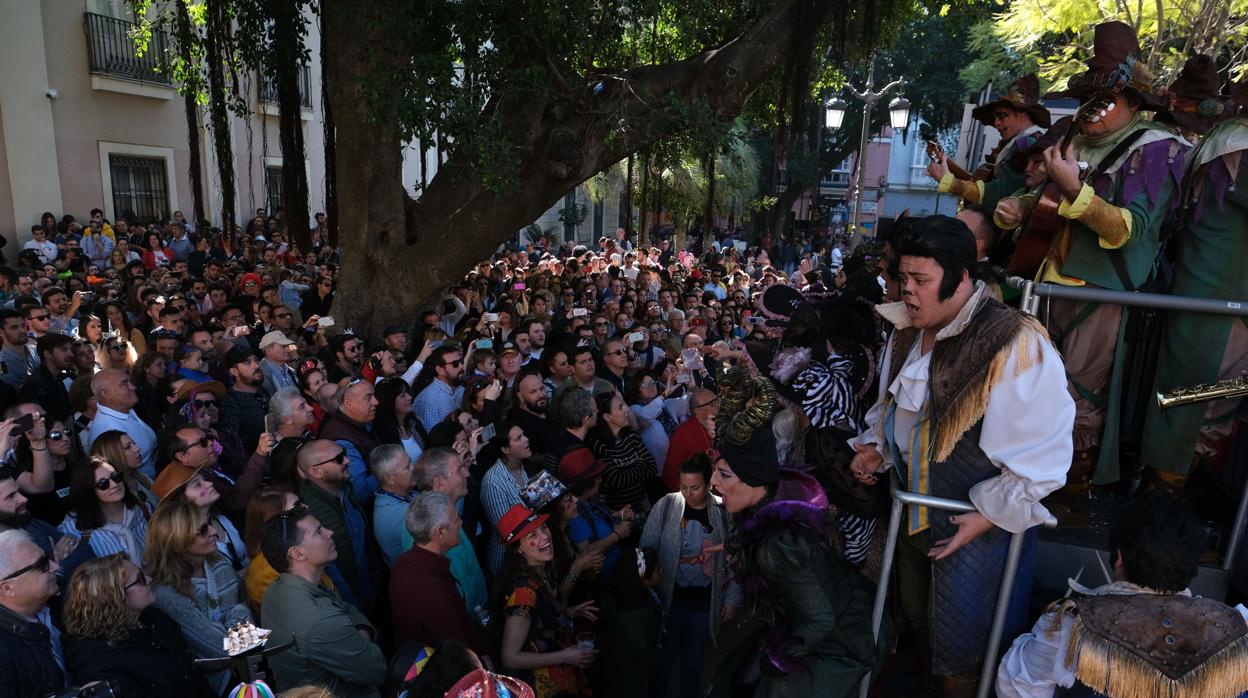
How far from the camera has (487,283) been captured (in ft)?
39.5

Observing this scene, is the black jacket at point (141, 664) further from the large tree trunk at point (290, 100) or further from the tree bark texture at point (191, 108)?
the large tree trunk at point (290, 100)

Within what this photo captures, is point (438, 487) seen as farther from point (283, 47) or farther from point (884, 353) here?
point (283, 47)

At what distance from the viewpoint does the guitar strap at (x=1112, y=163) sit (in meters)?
2.99

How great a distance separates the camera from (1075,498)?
3.28 meters

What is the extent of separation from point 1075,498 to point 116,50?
711 inches

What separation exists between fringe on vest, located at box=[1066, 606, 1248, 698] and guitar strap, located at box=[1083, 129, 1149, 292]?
1.28 m

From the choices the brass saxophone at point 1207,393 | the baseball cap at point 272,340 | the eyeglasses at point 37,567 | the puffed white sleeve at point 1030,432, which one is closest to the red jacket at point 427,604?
the eyeglasses at point 37,567

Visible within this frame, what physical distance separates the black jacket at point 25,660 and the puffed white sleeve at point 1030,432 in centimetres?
332

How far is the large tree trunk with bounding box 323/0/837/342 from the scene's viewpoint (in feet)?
24.3

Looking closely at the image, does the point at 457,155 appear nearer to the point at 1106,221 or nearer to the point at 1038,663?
the point at 1106,221

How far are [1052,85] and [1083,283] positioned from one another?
41.7 ft

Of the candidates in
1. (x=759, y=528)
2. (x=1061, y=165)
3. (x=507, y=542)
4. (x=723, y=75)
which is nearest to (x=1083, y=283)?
(x=1061, y=165)

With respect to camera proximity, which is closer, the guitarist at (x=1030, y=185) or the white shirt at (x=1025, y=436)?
the white shirt at (x=1025, y=436)

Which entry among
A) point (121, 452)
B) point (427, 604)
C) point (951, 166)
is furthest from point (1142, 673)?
point (121, 452)
